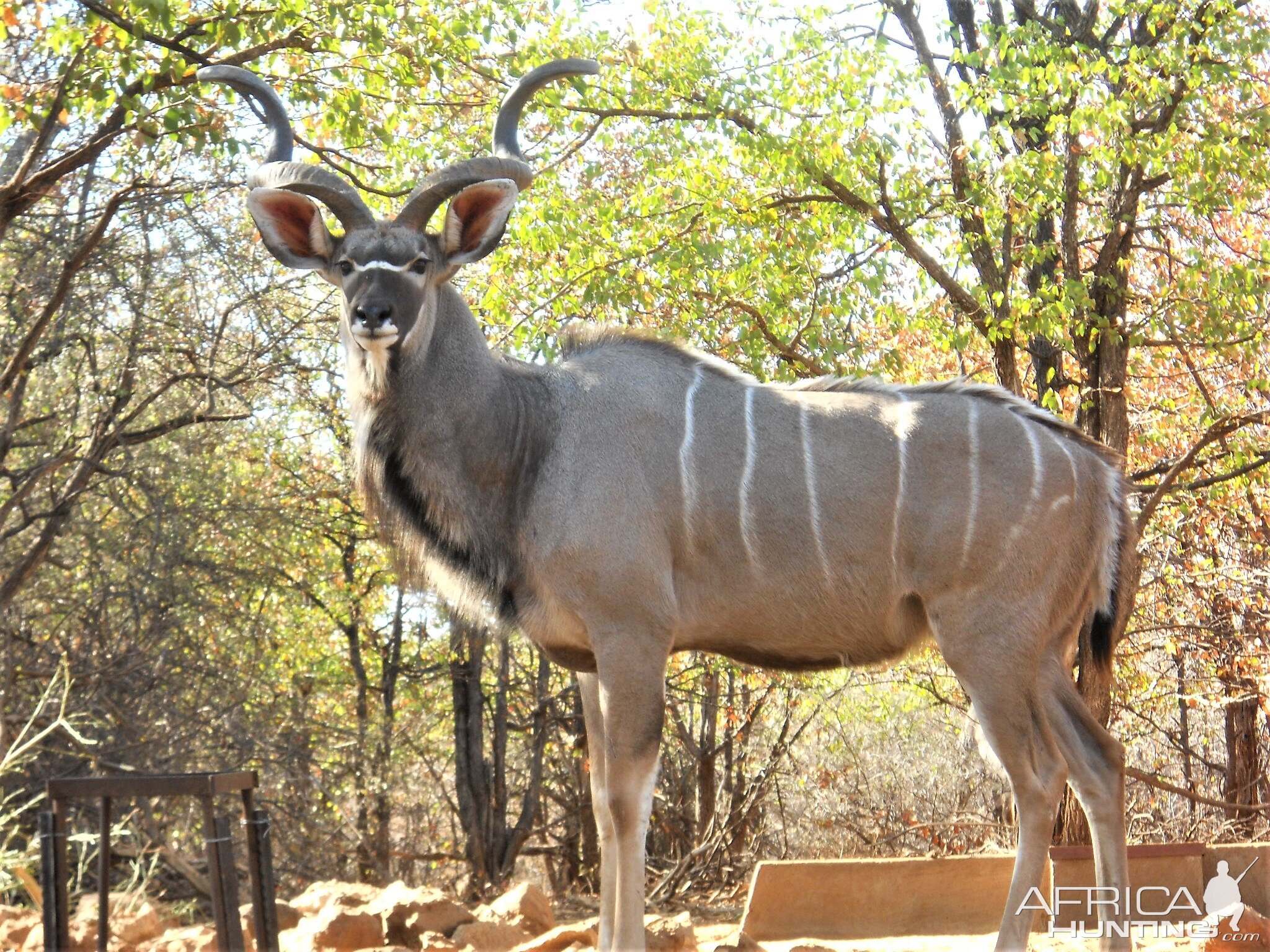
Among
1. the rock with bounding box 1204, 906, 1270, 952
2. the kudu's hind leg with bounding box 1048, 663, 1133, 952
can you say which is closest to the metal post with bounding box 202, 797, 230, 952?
the kudu's hind leg with bounding box 1048, 663, 1133, 952

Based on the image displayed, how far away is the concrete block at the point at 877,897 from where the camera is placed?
5750 millimetres

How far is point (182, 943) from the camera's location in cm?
467

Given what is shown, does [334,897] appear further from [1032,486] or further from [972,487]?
[1032,486]

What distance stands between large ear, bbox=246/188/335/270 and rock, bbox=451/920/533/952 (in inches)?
95.6

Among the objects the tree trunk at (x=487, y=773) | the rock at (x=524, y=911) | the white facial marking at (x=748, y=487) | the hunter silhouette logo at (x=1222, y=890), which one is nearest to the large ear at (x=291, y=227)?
the white facial marking at (x=748, y=487)

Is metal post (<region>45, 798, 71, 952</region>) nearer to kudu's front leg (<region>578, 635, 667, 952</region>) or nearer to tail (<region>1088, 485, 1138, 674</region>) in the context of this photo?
kudu's front leg (<region>578, 635, 667, 952</region>)

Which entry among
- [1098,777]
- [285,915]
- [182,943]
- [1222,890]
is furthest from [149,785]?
[1222,890]

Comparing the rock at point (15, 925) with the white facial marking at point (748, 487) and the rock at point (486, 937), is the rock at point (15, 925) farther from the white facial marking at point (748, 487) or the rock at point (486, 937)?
the white facial marking at point (748, 487)

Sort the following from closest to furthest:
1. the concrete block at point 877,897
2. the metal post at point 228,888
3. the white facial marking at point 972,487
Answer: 1. the metal post at point 228,888
2. the white facial marking at point 972,487
3. the concrete block at point 877,897

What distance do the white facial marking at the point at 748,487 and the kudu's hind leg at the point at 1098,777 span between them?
1.13 metres

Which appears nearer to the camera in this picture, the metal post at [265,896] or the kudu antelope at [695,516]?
the metal post at [265,896]

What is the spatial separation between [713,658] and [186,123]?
5.26 m

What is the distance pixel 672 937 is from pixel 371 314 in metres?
A: 2.48

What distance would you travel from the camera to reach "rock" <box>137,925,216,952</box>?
15.1 feet
